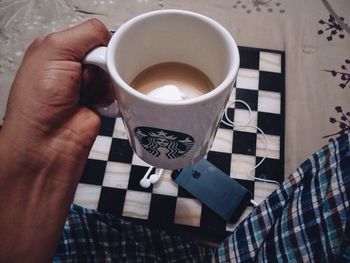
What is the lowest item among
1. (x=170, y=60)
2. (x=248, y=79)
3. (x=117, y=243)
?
(x=117, y=243)

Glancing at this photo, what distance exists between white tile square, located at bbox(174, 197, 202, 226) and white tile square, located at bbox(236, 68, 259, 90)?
28 centimetres

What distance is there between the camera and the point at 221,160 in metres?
0.68

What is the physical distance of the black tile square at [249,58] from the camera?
767 mm

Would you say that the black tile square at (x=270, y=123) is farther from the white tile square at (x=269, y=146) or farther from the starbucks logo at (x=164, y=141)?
the starbucks logo at (x=164, y=141)

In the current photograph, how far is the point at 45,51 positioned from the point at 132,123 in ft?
0.60

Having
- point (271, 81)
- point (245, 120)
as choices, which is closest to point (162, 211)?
point (245, 120)

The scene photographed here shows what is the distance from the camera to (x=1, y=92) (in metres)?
0.80

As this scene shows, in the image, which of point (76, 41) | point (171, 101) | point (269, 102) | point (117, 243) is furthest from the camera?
→ point (269, 102)

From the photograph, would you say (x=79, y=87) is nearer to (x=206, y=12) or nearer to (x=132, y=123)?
(x=132, y=123)

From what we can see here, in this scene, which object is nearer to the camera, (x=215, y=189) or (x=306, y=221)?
(x=306, y=221)

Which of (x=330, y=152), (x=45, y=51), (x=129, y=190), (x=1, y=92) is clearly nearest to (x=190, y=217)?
(x=129, y=190)

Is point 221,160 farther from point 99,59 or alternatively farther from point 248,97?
point 99,59

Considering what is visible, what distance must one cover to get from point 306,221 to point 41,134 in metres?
0.40

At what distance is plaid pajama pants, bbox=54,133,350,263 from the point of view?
1.53 feet
